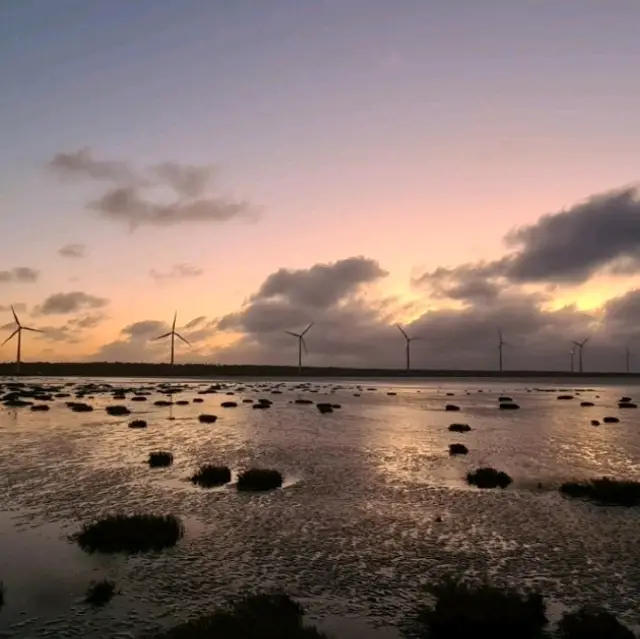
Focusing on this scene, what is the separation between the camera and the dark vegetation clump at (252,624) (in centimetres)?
917

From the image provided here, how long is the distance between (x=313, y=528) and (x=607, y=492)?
35.4 ft

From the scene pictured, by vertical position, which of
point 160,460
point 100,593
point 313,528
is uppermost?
point 160,460

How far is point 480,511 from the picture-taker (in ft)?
61.0

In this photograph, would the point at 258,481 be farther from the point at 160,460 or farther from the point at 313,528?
the point at 160,460

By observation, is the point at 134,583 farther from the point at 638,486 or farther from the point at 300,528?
the point at 638,486

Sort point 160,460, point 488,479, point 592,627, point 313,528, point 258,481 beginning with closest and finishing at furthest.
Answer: point 592,627 < point 313,528 < point 258,481 < point 488,479 < point 160,460

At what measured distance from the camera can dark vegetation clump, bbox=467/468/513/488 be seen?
74.2 feet

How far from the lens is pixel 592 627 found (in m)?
9.70

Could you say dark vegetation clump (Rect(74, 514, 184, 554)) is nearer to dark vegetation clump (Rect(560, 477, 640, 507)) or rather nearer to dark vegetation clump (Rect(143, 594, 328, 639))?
dark vegetation clump (Rect(143, 594, 328, 639))

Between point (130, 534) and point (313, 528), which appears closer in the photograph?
point (130, 534)

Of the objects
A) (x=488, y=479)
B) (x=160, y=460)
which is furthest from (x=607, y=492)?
(x=160, y=460)

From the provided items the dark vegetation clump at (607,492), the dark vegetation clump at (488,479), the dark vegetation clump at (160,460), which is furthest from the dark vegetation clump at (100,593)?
the dark vegetation clump at (607,492)

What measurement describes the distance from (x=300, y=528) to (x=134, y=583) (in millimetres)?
5397

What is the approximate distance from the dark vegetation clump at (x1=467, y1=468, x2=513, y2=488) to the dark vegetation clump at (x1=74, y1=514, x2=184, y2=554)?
38.1 feet
